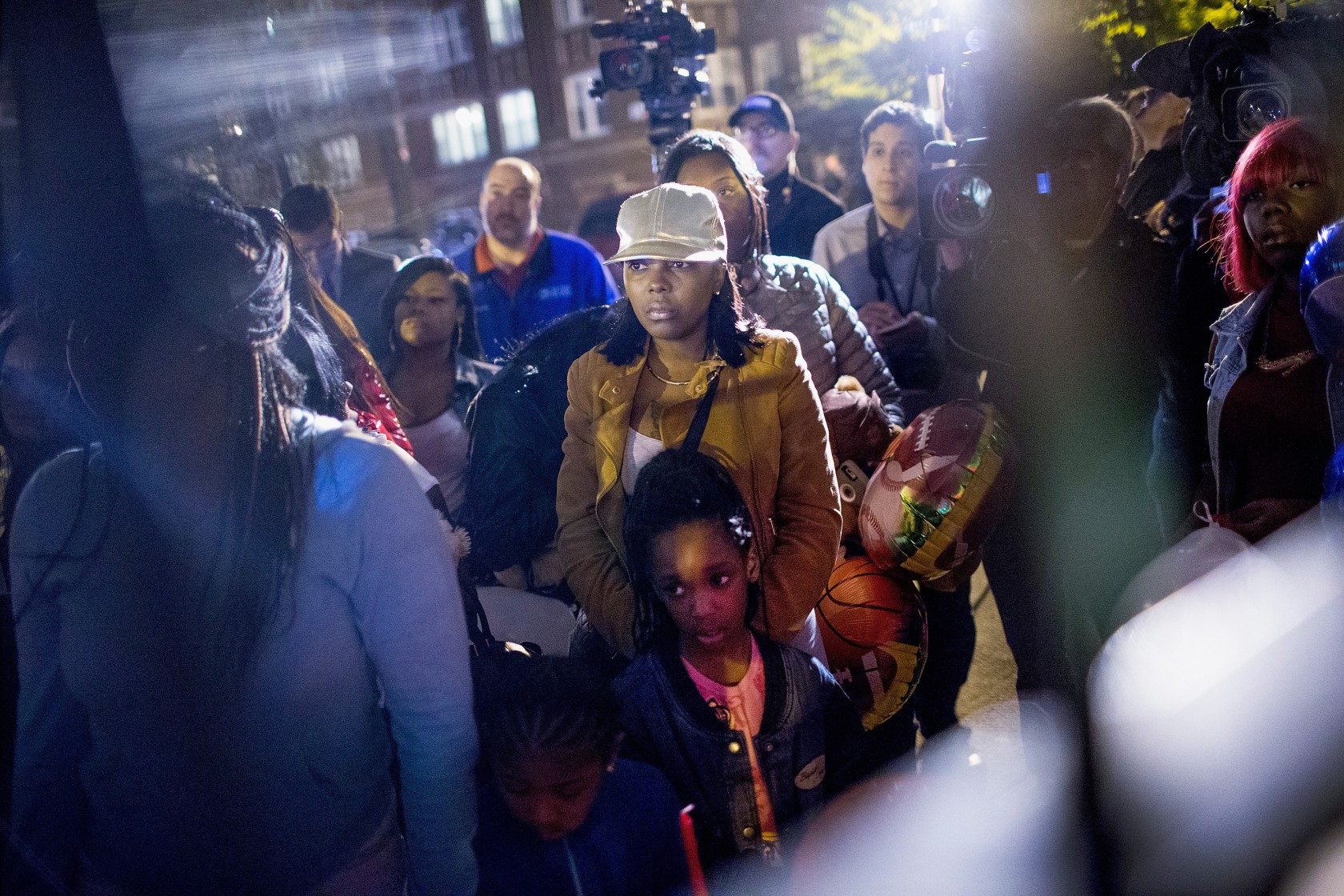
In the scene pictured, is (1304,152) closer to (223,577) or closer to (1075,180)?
(1075,180)

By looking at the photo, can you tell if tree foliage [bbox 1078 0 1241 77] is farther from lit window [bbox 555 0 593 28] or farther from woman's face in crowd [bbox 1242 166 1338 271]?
lit window [bbox 555 0 593 28]

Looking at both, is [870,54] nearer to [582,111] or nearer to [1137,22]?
[1137,22]

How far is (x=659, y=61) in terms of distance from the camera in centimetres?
Result: 422

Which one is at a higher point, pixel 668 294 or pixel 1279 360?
pixel 668 294

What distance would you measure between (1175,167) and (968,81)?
1026mm

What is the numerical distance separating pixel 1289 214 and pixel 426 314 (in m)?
2.51

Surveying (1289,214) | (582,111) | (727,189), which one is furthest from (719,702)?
(582,111)

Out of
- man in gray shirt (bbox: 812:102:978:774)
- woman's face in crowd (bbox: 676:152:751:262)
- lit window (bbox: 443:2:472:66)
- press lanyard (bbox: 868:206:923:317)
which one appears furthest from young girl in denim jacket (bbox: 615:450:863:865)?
lit window (bbox: 443:2:472:66)

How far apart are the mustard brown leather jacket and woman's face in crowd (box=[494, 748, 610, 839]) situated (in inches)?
16.4

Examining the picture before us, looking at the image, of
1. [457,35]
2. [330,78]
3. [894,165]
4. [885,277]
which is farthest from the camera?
[457,35]

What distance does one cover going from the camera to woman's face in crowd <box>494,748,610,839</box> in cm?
180

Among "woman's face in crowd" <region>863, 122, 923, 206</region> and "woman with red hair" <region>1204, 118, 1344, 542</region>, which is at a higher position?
"woman's face in crowd" <region>863, 122, 923, 206</region>

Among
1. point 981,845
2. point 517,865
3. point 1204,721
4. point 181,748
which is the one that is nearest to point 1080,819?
point 981,845

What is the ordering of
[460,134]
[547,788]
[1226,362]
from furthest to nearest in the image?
[460,134]
[1226,362]
[547,788]
